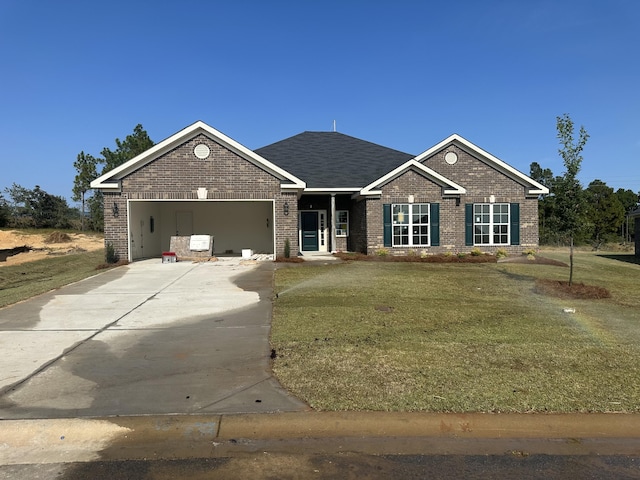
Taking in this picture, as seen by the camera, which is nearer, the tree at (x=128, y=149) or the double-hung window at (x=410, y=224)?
the double-hung window at (x=410, y=224)

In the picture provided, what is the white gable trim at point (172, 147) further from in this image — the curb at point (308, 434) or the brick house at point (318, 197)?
the curb at point (308, 434)

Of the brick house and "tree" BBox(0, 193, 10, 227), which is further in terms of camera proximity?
"tree" BBox(0, 193, 10, 227)

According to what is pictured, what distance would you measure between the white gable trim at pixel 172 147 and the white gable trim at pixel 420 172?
3423 mm

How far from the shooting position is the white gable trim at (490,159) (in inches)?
861

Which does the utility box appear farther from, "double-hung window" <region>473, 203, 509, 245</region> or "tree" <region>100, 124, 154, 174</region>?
"tree" <region>100, 124, 154, 174</region>

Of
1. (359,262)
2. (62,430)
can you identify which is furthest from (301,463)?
(359,262)

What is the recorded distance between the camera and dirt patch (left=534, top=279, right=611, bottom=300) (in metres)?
11.1

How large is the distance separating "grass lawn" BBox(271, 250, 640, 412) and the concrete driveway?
19.0 inches

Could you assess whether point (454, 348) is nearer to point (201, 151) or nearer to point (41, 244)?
point (201, 151)

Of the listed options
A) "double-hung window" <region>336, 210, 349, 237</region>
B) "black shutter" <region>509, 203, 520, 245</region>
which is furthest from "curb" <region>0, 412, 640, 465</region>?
"double-hung window" <region>336, 210, 349, 237</region>

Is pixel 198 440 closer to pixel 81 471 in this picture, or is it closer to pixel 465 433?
pixel 81 471

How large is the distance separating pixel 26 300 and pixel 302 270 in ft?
25.7

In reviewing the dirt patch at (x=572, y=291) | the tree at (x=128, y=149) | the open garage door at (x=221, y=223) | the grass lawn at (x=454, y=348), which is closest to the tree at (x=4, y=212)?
the tree at (x=128, y=149)

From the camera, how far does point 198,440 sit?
3.99m
